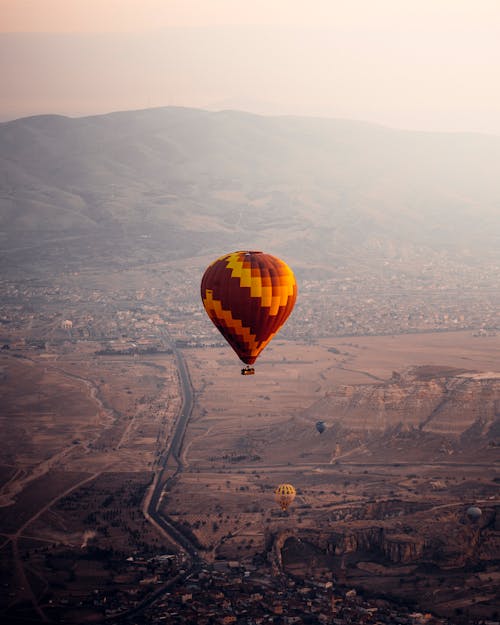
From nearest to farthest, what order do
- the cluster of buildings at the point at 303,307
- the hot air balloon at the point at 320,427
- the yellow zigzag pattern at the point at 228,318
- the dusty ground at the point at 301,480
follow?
the yellow zigzag pattern at the point at 228,318 → the dusty ground at the point at 301,480 → the hot air balloon at the point at 320,427 → the cluster of buildings at the point at 303,307

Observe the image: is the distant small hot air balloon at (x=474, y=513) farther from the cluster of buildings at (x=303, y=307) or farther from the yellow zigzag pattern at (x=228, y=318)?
the cluster of buildings at (x=303, y=307)

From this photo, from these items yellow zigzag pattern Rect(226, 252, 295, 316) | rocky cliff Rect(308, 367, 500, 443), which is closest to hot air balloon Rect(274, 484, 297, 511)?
yellow zigzag pattern Rect(226, 252, 295, 316)

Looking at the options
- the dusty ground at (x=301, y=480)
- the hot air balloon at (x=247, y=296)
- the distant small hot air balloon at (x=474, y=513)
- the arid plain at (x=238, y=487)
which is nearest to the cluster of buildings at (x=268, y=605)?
the arid plain at (x=238, y=487)

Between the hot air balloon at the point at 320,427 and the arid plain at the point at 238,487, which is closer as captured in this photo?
the arid plain at the point at 238,487

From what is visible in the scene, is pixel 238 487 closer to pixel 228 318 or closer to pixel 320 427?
pixel 320 427

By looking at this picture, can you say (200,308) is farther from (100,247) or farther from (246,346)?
(246,346)

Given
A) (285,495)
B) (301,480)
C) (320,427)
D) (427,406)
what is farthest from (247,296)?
(427,406)

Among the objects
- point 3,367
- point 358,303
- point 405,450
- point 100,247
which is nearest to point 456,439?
point 405,450
